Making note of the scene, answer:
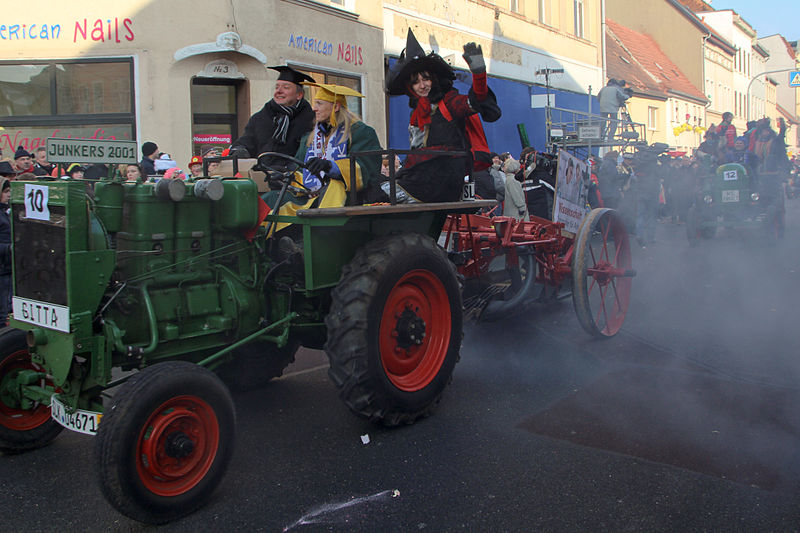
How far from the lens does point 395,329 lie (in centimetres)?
436

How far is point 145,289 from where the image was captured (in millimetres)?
3566

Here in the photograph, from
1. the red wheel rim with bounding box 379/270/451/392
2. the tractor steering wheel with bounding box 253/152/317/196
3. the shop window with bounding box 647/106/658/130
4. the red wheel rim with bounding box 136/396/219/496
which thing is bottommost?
the red wheel rim with bounding box 136/396/219/496

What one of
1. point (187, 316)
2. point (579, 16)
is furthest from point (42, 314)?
point (579, 16)

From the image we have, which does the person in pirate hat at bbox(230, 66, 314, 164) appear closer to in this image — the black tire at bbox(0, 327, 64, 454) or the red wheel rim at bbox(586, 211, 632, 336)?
the black tire at bbox(0, 327, 64, 454)

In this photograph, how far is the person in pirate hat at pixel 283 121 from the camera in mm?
5281

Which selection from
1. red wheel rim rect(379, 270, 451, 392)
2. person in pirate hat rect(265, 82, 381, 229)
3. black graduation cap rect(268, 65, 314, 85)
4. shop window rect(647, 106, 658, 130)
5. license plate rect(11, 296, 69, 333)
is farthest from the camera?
shop window rect(647, 106, 658, 130)

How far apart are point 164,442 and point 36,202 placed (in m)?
1.30

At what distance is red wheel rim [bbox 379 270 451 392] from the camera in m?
4.35

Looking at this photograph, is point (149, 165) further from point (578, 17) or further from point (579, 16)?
point (579, 16)

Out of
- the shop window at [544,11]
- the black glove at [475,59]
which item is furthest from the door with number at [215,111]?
the shop window at [544,11]

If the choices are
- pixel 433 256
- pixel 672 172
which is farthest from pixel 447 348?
pixel 672 172

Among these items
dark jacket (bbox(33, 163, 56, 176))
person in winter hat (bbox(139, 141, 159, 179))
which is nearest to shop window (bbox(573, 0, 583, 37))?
person in winter hat (bbox(139, 141, 159, 179))

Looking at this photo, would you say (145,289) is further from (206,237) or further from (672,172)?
(672,172)

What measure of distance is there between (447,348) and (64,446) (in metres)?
2.35
